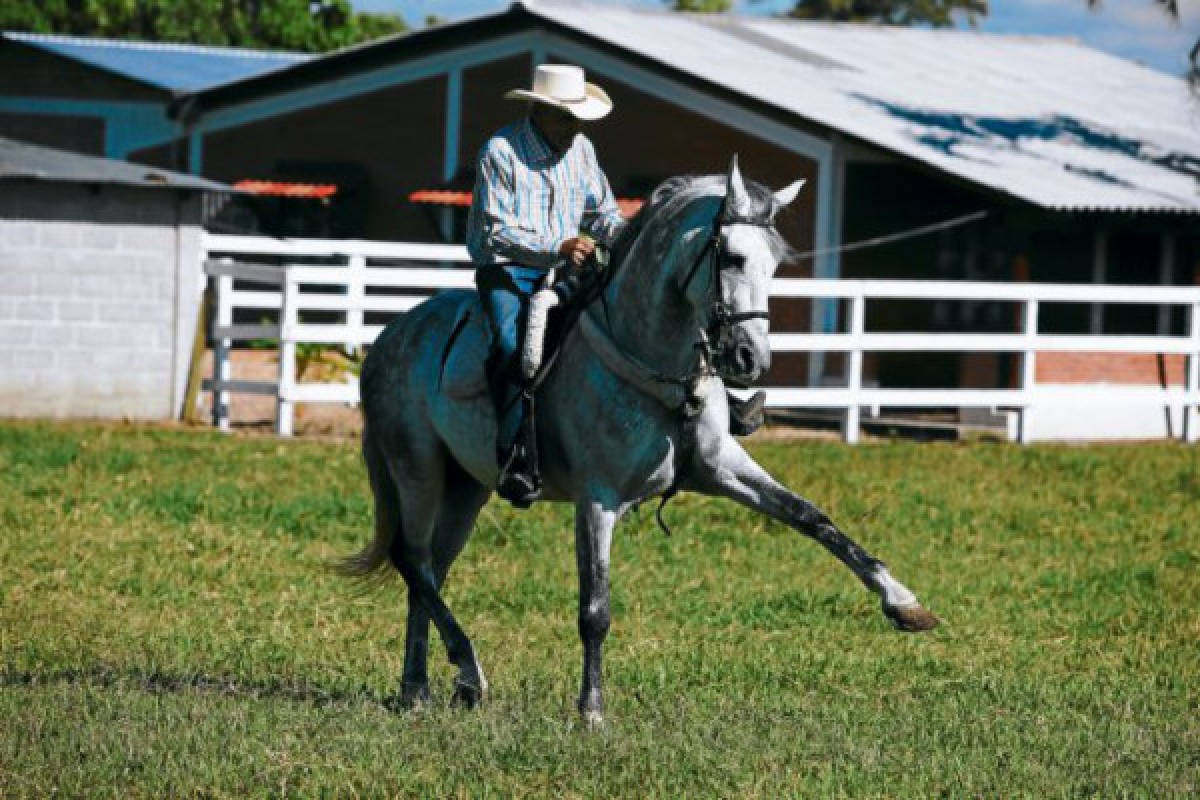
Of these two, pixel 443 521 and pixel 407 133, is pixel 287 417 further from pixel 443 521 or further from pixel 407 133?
pixel 407 133

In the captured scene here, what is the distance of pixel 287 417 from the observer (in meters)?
19.0

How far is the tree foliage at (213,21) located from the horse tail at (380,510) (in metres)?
53.8

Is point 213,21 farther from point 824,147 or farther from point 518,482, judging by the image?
point 518,482

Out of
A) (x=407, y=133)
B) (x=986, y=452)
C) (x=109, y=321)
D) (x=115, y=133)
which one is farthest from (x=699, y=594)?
(x=115, y=133)

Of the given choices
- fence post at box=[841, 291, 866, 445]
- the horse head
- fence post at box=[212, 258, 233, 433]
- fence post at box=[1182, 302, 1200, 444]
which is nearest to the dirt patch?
fence post at box=[212, 258, 233, 433]

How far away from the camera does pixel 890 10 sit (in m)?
73.8

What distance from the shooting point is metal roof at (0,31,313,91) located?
38.0 m

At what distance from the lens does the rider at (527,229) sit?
8.04 metres

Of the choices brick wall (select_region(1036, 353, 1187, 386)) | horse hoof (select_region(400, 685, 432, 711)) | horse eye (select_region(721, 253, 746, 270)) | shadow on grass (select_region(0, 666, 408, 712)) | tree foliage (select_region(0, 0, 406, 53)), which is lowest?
shadow on grass (select_region(0, 666, 408, 712))

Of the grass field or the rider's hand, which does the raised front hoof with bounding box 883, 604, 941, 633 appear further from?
the rider's hand

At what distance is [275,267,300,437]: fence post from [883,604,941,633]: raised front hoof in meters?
12.0

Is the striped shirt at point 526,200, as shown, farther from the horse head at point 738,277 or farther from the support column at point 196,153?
the support column at point 196,153

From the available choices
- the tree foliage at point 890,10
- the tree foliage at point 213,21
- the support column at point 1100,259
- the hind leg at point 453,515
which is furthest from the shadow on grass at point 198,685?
the tree foliage at point 890,10

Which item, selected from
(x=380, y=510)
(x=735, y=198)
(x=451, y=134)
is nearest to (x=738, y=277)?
(x=735, y=198)
